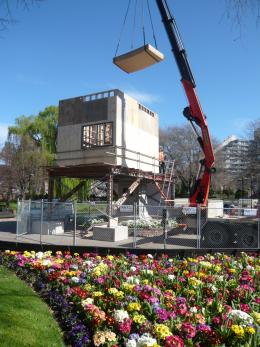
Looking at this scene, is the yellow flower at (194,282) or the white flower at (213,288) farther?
the yellow flower at (194,282)

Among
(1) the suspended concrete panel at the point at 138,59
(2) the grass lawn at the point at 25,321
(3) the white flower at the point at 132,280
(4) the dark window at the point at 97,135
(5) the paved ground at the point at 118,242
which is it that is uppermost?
(1) the suspended concrete panel at the point at 138,59

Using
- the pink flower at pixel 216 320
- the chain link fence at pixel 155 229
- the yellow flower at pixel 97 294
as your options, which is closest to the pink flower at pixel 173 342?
the pink flower at pixel 216 320

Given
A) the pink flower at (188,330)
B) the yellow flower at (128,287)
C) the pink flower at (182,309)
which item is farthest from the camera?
the yellow flower at (128,287)

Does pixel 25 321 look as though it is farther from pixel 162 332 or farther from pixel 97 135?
pixel 97 135

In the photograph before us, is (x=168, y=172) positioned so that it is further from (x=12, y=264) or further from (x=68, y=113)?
(x=12, y=264)

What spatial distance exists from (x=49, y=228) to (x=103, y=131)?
7.14m

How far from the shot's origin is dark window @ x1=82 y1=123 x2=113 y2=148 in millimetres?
22688

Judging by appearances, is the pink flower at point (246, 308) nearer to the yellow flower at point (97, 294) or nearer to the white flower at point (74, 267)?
the yellow flower at point (97, 294)

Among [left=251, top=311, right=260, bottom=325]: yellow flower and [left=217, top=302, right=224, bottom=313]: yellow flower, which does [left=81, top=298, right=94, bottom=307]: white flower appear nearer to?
[left=217, top=302, right=224, bottom=313]: yellow flower

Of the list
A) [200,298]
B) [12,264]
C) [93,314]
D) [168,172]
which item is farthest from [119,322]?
[168,172]

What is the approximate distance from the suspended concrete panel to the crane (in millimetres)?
1312

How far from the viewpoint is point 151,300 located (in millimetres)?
6324

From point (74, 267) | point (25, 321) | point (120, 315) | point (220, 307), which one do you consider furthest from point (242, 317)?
point (74, 267)

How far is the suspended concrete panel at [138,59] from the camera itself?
61.3ft
